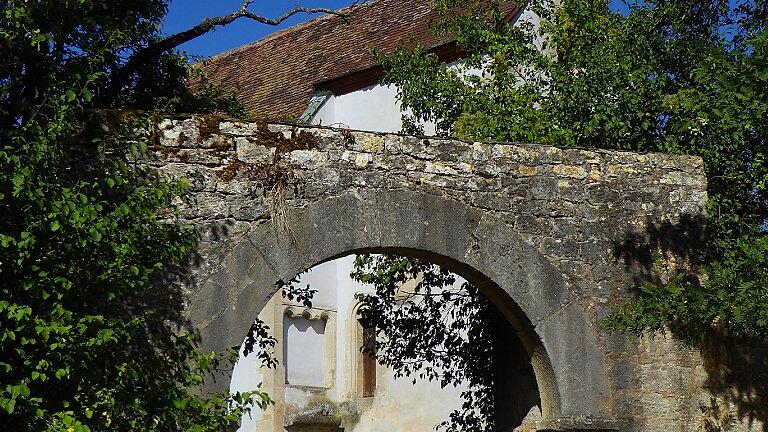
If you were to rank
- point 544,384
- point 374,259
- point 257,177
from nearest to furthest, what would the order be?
point 257,177, point 544,384, point 374,259

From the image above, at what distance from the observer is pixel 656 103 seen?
9.43 meters

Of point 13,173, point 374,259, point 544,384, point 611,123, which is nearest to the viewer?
point 13,173

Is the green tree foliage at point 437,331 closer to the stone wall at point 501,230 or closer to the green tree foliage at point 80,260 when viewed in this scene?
the stone wall at point 501,230

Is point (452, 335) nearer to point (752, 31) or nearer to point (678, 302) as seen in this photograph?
point (678, 302)

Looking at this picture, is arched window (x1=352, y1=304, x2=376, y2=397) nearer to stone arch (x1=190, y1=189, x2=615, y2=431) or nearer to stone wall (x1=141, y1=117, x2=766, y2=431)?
stone wall (x1=141, y1=117, x2=766, y2=431)

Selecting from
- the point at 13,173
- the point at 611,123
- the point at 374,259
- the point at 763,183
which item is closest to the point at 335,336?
the point at 374,259

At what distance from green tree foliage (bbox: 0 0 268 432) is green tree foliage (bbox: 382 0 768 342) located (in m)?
2.69

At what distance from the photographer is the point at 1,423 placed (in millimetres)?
5641

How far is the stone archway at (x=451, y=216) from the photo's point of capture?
6555 mm

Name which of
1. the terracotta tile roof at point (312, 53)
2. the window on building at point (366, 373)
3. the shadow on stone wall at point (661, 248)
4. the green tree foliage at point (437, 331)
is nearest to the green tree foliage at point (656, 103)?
the shadow on stone wall at point (661, 248)

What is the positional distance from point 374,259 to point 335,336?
6911mm

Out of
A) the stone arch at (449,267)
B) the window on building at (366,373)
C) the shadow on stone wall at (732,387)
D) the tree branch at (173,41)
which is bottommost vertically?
the shadow on stone wall at (732,387)

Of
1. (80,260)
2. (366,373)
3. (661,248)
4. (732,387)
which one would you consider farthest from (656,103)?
(366,373)

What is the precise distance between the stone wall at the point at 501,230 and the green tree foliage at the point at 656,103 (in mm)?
245
